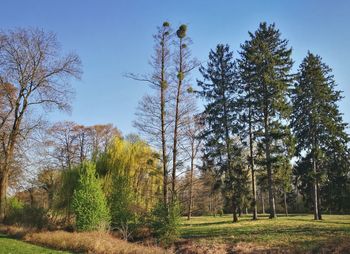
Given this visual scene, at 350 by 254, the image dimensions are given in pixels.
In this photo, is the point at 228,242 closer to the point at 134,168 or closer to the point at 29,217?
the point at 134,168

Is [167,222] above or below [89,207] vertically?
below

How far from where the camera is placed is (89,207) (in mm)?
20109

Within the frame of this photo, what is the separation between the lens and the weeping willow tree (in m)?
22.2

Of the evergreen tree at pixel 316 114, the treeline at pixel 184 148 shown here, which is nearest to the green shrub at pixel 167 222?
the treeline at pixel 184 148

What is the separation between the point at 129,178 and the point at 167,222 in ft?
21.8

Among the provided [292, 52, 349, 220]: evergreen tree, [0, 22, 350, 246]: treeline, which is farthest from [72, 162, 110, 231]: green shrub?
[292, 52, 349, 220]: evergreen tree

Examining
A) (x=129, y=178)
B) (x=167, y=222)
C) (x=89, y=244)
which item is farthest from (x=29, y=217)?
(x=167, y=222)

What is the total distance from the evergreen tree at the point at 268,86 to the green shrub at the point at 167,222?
11.8 metres

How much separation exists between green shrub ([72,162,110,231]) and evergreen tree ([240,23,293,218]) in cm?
1373

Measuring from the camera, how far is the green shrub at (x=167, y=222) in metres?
18.2

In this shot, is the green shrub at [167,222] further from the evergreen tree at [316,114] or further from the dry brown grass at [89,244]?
the evergreen tree at [316,114]

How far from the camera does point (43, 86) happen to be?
25.2m

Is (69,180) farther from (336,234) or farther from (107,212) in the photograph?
(336,234)

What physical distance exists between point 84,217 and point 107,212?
1.48 m
